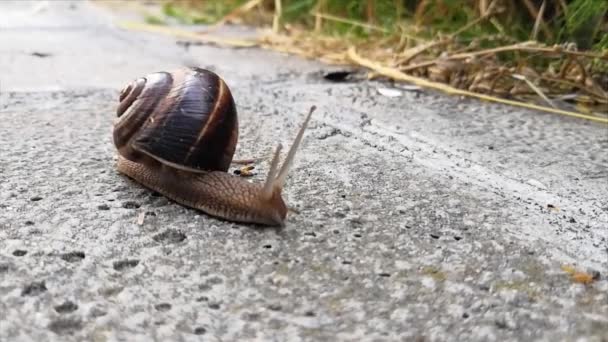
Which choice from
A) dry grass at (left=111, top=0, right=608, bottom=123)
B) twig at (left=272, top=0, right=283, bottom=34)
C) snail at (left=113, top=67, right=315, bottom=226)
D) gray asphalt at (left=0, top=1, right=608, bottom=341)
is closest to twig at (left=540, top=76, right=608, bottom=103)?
dry grass at (left=111, top=0, right=608, bottom=123)

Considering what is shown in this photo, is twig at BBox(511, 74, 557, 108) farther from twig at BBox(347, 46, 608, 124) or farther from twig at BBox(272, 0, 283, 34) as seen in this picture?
twig at BBox(272, 0, 283, 34)

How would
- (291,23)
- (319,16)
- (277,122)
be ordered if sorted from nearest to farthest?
(277,122)
(319,16)
(291,23)

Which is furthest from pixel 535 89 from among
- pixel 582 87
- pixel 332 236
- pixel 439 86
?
pixel 332 236

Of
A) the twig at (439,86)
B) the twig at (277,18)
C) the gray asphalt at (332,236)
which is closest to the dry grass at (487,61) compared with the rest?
the twig at (439,86)

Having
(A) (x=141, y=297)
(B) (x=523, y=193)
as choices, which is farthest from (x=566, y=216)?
(A) (x=141, y=297)

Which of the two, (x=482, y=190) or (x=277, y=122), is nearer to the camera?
(x=482, y=190)

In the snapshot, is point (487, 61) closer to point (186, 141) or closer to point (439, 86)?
point (439, 86)

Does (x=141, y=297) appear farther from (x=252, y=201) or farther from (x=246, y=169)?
(x=246, y=169)

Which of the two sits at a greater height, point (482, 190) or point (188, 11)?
point (482, 190)
